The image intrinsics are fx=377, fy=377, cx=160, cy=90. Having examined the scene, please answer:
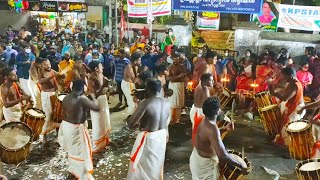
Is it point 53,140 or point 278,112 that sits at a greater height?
point 278,112

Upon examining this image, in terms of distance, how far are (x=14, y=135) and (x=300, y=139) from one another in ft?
16.6

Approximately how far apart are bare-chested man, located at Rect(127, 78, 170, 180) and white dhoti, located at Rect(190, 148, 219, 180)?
671 mm

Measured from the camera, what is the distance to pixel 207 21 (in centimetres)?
2050

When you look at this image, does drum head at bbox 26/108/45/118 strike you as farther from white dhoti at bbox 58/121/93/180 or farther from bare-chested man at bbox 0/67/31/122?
white dhoti at bbox 58/121/93/180

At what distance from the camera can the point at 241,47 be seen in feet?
48.9

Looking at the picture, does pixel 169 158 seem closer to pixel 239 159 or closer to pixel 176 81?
pixel 176 81

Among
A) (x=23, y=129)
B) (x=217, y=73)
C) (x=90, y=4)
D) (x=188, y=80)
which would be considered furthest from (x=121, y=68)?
(x=90, y=4)

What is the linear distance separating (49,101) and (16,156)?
2.11 metres

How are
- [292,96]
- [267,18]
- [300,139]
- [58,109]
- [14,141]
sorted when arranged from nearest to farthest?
[14,141] → [300,139] → [292,96] → [58,109] → [267,18]

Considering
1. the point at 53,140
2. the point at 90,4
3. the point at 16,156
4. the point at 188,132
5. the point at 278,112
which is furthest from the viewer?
the point at 90,4

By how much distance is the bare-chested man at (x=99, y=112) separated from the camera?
7.89m

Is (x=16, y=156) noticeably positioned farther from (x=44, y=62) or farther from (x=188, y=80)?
(x=188, y=80)

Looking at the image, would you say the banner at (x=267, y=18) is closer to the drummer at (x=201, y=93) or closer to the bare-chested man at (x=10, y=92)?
the drummer at (x=201, y=93)

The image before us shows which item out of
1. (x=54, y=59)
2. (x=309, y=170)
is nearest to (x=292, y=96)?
(x=309, y=170)
